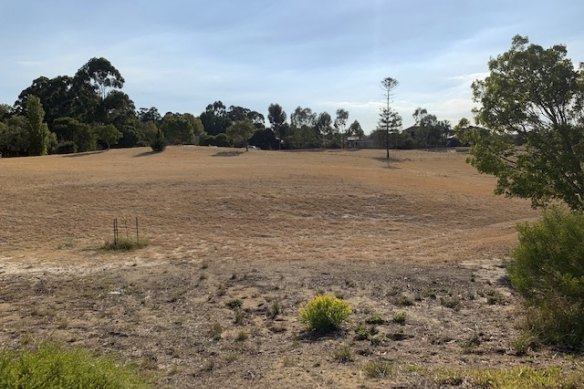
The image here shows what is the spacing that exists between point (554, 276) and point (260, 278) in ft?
20.5

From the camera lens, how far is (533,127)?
12930 mm

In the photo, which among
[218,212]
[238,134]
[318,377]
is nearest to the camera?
[318,377]

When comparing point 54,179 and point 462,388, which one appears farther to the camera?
point 54,179

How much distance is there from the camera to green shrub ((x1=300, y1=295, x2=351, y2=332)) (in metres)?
6.95

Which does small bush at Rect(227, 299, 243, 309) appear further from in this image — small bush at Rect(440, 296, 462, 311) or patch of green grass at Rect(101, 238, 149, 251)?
patch of green grass at Rect(101, 238, 149, 251)

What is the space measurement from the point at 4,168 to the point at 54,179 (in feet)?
22.3

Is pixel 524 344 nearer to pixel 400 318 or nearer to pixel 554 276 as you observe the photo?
pixel 554 276

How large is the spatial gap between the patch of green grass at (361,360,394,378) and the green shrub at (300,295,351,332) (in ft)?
5.44

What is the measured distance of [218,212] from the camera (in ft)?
72.3

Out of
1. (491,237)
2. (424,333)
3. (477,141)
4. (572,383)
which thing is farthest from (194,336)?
(491,237)

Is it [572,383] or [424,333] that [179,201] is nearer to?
[424,333]

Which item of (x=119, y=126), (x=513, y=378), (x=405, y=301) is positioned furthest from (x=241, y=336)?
(x=119, y=126)

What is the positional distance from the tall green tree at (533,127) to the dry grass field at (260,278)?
6.70 ft

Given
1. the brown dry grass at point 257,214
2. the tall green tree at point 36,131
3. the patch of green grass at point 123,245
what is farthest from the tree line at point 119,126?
the patch of green grass at point 123,245
